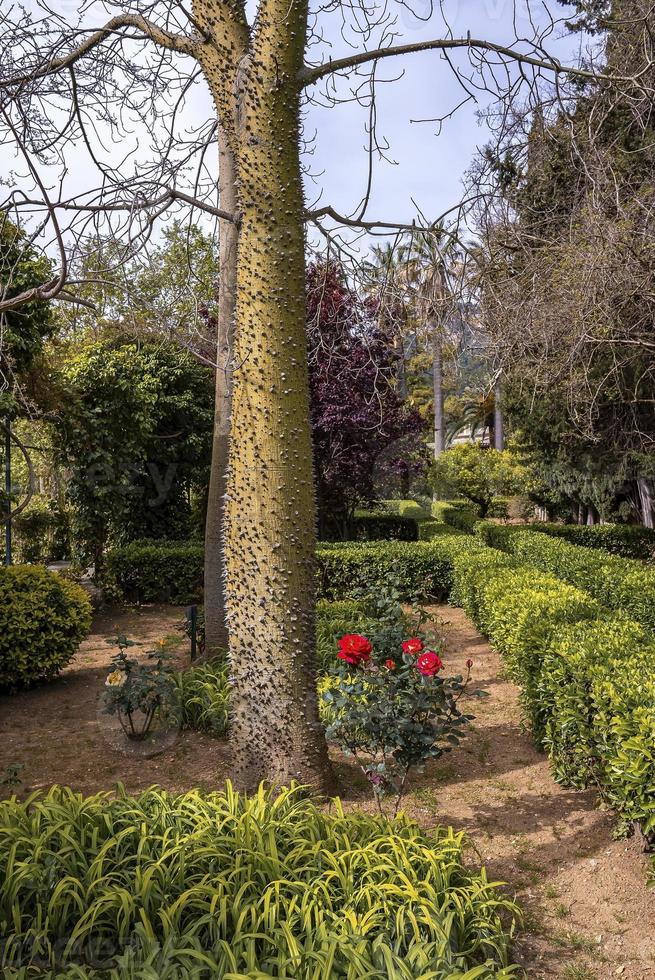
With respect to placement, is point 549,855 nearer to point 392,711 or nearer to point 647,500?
point 392,711

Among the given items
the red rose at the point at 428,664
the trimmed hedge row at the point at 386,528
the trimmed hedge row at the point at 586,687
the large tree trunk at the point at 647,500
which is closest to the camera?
the trimmed hedge row at the point at 586,687

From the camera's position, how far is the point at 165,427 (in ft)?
38.4

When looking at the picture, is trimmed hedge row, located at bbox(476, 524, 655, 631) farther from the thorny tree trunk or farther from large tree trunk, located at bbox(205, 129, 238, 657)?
large tree trunk, located at bbox(205, 129, 238, 657)

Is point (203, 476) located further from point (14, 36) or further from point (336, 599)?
point (14, 36)

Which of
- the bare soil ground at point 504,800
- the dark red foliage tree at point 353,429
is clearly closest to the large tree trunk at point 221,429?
the bare soil ground at point 504,800

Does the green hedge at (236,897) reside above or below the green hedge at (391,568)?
below

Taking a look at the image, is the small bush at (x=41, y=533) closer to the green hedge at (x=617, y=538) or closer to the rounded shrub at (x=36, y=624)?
the rounded shrub at (x=36, y=624)

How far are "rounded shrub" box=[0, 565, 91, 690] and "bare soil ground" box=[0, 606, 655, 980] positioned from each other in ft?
0.83

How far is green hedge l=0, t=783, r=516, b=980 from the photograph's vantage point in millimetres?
2006

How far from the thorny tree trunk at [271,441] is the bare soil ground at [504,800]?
779 millimetres

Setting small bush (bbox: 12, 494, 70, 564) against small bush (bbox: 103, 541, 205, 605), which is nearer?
small bush (bbox: 103, 541, 205, 605)

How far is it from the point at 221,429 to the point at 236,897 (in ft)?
13.8

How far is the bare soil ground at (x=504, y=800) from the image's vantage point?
259cm

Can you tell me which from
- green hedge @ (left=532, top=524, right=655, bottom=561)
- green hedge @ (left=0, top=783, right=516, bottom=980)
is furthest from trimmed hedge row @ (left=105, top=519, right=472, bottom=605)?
green hedge @ (left=0, top=783, right=516, bottom=980)
